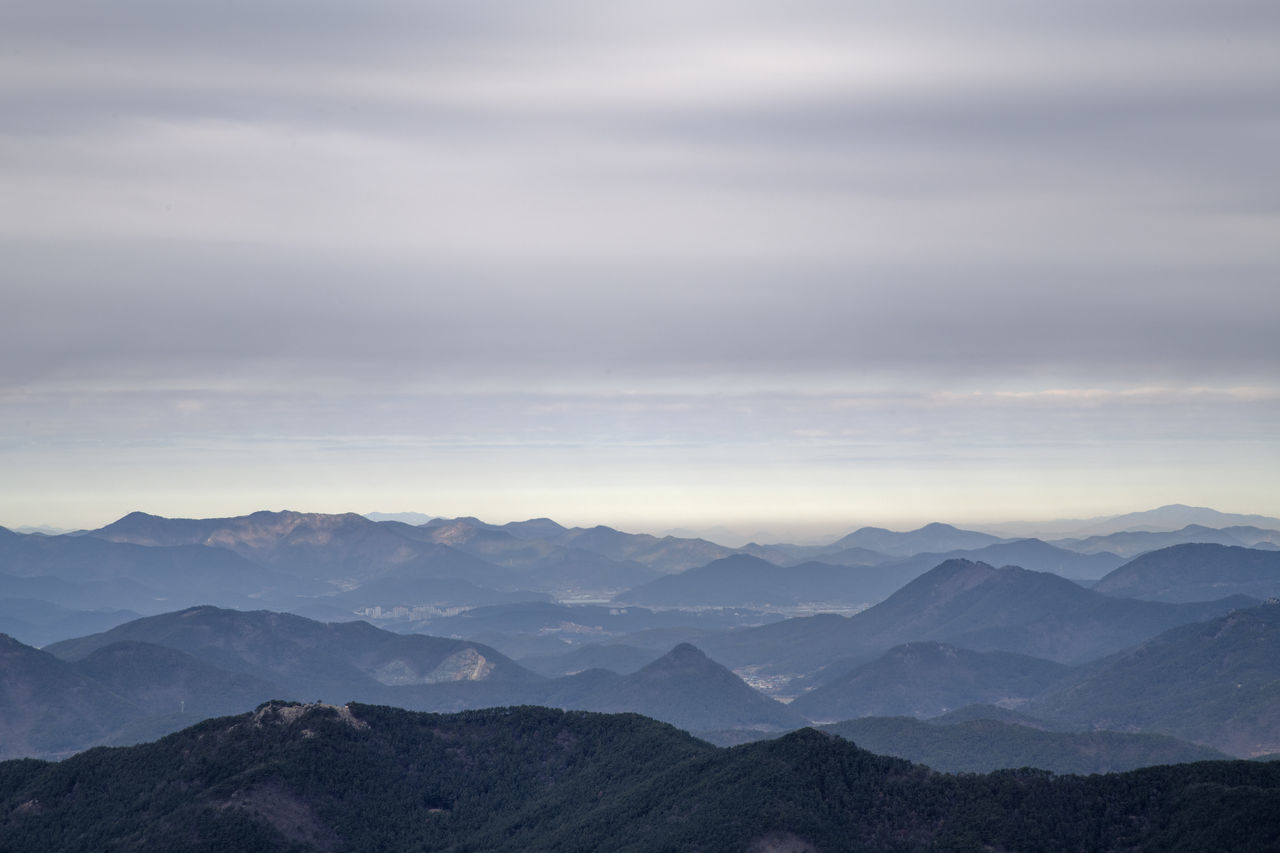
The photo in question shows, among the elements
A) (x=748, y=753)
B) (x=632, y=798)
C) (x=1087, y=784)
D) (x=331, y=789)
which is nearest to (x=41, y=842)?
(x=331, y=789)

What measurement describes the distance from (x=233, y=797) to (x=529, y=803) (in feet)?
153

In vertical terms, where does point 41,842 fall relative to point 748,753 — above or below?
below

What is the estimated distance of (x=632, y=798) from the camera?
18388cm

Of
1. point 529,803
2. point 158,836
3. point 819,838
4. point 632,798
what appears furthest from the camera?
point 529,803

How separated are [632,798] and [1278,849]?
87.7 m

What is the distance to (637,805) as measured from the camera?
180250 millimetres

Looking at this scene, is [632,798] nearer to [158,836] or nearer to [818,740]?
A: [818,740]

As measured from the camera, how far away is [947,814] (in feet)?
543

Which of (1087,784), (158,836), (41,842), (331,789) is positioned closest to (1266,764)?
(1087,784)

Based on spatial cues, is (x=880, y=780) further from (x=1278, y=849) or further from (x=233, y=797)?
(x=233, y=797)

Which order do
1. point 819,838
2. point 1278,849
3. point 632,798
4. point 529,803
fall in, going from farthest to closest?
1. point 529,803
2. point 632,798
3. point 819,838
4. point 1278,849

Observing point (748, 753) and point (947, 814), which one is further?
point (748, 753)

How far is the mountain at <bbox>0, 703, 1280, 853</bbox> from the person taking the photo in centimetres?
15625

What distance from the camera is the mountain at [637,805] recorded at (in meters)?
156
